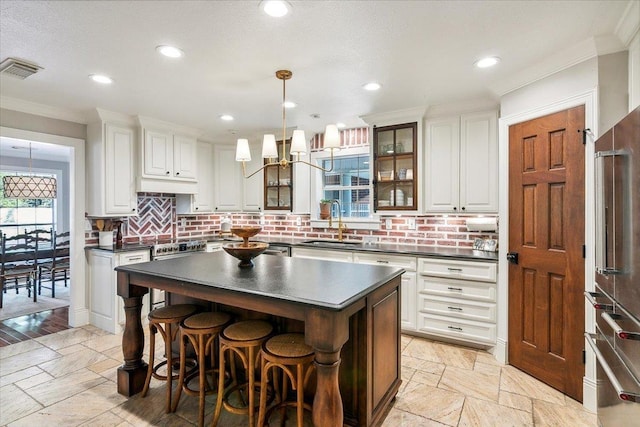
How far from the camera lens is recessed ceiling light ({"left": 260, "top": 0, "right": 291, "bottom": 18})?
1775mm

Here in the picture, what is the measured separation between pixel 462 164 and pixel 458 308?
1.50 m

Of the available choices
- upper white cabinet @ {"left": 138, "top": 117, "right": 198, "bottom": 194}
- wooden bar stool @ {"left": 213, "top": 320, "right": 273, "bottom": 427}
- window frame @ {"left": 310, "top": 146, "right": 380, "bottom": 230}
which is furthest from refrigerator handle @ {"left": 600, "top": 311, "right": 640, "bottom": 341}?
upper white cabinet @ {"left": 138, "top": 117, "right": 198, "bottom": 194}

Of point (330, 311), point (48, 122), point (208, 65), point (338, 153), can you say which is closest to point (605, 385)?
point (330, 311)

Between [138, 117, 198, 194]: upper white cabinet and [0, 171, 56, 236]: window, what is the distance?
4.63m

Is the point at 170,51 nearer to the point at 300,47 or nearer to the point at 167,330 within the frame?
the point at 300,47

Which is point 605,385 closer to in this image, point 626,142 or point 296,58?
point 626,142

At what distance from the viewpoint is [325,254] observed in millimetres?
4070

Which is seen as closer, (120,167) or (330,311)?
(330,311)

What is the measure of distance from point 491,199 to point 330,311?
2563 millimetres

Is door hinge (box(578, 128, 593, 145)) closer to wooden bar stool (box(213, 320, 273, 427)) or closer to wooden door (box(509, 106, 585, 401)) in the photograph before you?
wooden door (box(509, 106, 585, 401))

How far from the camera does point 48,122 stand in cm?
369

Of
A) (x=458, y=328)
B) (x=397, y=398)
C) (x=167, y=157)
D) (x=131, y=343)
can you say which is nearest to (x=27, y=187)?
(x=167, y=157)

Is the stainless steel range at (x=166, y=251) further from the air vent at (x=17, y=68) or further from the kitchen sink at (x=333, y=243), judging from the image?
the air vent at (x=17, y=68)

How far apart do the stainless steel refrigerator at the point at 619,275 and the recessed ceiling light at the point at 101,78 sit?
11.7 feet
